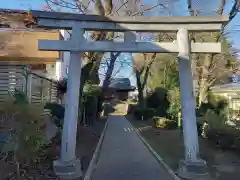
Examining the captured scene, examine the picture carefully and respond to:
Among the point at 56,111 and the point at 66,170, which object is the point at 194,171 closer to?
the point at 66,170

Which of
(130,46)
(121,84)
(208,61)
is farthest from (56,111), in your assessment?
(121,84)

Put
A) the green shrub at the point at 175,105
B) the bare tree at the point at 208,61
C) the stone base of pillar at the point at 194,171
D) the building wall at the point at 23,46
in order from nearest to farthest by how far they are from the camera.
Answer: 1. the stone base of pillar at the point at 194,171
2. the bare tree at the point at 208,61
3. the building wall at the point at 23,46
4. the green shrub at the point at 175,105

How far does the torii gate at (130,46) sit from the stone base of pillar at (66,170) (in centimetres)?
10

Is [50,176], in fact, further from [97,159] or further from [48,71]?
[48,71]

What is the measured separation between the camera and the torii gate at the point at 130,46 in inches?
326

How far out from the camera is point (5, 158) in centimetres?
723

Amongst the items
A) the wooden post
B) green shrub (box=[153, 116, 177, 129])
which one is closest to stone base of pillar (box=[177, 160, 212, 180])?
the wooden post

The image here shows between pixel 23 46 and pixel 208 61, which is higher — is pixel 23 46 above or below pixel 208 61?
above

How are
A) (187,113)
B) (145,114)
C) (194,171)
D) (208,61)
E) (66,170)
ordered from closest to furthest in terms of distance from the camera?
(66,170) → (194,171) → (187,113) → (208,61) → (145,114)

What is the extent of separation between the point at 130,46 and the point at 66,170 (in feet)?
12.3

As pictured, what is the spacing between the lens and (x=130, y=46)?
8570 mm

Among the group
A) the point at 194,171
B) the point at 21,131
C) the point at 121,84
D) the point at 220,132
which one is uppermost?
the point at 121,84

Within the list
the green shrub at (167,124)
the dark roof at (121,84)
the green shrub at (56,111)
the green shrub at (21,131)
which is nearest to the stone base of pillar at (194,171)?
the green shrub at (21,131)

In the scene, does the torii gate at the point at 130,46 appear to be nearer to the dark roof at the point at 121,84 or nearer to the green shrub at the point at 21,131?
the green shrub at the point at 21,131
